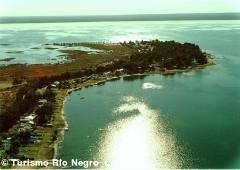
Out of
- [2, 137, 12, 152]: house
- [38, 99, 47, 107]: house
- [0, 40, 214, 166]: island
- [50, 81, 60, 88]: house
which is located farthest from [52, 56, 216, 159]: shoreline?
[2, 137, 12, 152]: house

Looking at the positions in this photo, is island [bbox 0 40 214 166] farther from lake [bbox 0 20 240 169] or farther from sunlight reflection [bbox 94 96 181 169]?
sunlight reflection [bbox 94 96 181 169]

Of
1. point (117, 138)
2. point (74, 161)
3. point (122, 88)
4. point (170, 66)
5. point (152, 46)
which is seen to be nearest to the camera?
point (74, 161)

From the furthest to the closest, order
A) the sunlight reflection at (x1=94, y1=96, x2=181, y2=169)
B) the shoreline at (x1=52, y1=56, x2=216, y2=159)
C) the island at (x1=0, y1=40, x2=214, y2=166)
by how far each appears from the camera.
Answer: the shoreline at (x1=52, y1=56, x2=216, y2=159) → the island at (x1=0, y1=40, x2=214, y2=166) → the sunlight reflection at (x1=94, y1=96, x2=181, y2=169)

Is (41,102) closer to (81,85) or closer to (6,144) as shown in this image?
(81,85)

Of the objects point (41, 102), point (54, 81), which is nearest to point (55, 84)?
point (54, 81)

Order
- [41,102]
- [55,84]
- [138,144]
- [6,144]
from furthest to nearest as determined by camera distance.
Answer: [55,84], [41,102], [138,144], [6,144]

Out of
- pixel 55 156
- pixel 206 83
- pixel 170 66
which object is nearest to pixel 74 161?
pixel 55 156

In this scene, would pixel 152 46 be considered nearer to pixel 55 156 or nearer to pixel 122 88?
pixel 122 88
